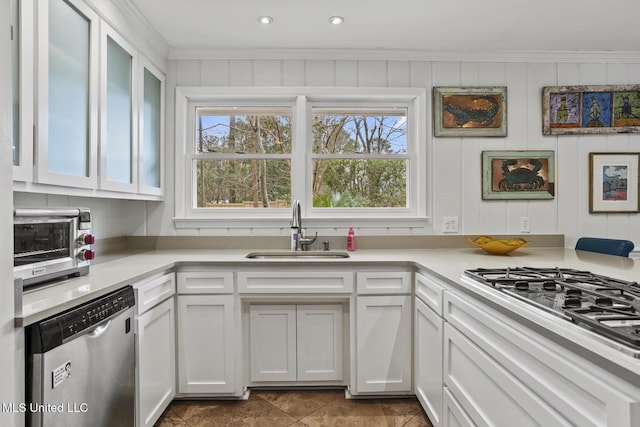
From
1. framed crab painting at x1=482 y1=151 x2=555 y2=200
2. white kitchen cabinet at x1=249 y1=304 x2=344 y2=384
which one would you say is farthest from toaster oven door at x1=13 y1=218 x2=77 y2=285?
framed crab painting at x1=482 y1=151 x2=555 y2=200

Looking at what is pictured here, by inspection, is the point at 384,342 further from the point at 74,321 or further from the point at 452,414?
the point at 74,321

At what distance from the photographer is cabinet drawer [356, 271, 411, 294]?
222 cm

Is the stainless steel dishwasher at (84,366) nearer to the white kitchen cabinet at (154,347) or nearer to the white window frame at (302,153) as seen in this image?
the white kitchen cabinet at (154,347)

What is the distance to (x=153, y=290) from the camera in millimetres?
1902

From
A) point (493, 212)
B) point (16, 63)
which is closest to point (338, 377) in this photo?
point (493, 212)

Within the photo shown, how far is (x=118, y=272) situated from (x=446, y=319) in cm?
149

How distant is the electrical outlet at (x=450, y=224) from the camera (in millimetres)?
2758

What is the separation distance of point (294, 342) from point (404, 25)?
2.04 m

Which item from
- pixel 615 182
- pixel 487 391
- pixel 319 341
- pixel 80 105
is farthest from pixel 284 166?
pixel 615 182

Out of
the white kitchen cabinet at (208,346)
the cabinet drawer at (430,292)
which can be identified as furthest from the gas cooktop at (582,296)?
the white kitchen cabinet at (208,346)

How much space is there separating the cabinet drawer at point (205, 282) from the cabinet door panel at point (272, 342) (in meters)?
0.22

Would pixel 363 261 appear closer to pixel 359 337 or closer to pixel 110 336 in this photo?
pixel 359 337

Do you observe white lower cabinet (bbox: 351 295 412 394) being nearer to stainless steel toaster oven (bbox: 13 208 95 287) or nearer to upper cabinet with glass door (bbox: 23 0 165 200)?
stainless steel toaster oven (bbox: 13 208 95 287)

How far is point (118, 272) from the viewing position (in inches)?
69.8
